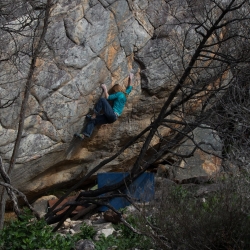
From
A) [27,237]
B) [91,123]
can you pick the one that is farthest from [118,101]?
[27,237]

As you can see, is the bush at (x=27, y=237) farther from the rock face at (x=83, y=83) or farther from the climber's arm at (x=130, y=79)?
the climber's arm at (x=130, y=79)

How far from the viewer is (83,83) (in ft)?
37.0

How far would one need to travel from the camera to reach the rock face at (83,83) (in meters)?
10.9

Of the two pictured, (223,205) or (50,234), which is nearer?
(223,205)

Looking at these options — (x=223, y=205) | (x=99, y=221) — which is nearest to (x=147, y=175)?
(x=99, y=221)

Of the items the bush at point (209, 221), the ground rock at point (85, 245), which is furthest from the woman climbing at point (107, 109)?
the bush at point (209, 221)

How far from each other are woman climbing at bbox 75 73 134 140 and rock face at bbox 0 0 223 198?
0.15 m

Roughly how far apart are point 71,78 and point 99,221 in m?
2.81

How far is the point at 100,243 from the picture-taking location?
21.9ft

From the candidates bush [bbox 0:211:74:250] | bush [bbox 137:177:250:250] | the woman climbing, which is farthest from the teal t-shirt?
bush [bbox 0:211:74:250]

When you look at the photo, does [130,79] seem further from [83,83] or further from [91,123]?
[91,123]

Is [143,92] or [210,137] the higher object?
[143,92]

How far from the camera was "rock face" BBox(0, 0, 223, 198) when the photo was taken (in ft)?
35.8

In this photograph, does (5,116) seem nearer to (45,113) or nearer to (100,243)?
(45,113)
